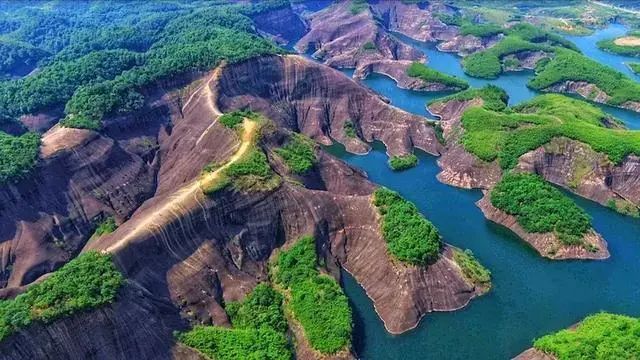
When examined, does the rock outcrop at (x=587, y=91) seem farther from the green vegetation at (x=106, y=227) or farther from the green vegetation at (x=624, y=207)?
the green vegetation at (x=106, y=227)

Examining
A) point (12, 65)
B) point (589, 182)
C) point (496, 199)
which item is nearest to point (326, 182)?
point (496, 199)

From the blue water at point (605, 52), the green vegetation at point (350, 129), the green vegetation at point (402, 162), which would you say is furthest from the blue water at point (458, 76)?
the green vegetation at point (402, 162)

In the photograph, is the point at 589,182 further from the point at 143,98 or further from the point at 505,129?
the point at 143,98

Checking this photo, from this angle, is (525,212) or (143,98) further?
(143,98)

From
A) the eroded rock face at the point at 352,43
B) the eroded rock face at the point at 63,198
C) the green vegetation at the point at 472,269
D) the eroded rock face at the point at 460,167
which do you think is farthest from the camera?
the eroded rock face at the point at 352,43

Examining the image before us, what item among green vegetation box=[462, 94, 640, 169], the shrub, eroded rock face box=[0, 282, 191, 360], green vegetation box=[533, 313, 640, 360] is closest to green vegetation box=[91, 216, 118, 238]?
eroded rock face box=[0, 282, 191, 360]

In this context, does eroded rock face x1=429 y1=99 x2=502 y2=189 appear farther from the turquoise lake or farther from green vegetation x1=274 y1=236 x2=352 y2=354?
green vegetation x1=274 y1=236 x2=352 y2=354

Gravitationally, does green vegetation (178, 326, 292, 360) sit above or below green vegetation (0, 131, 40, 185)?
below
